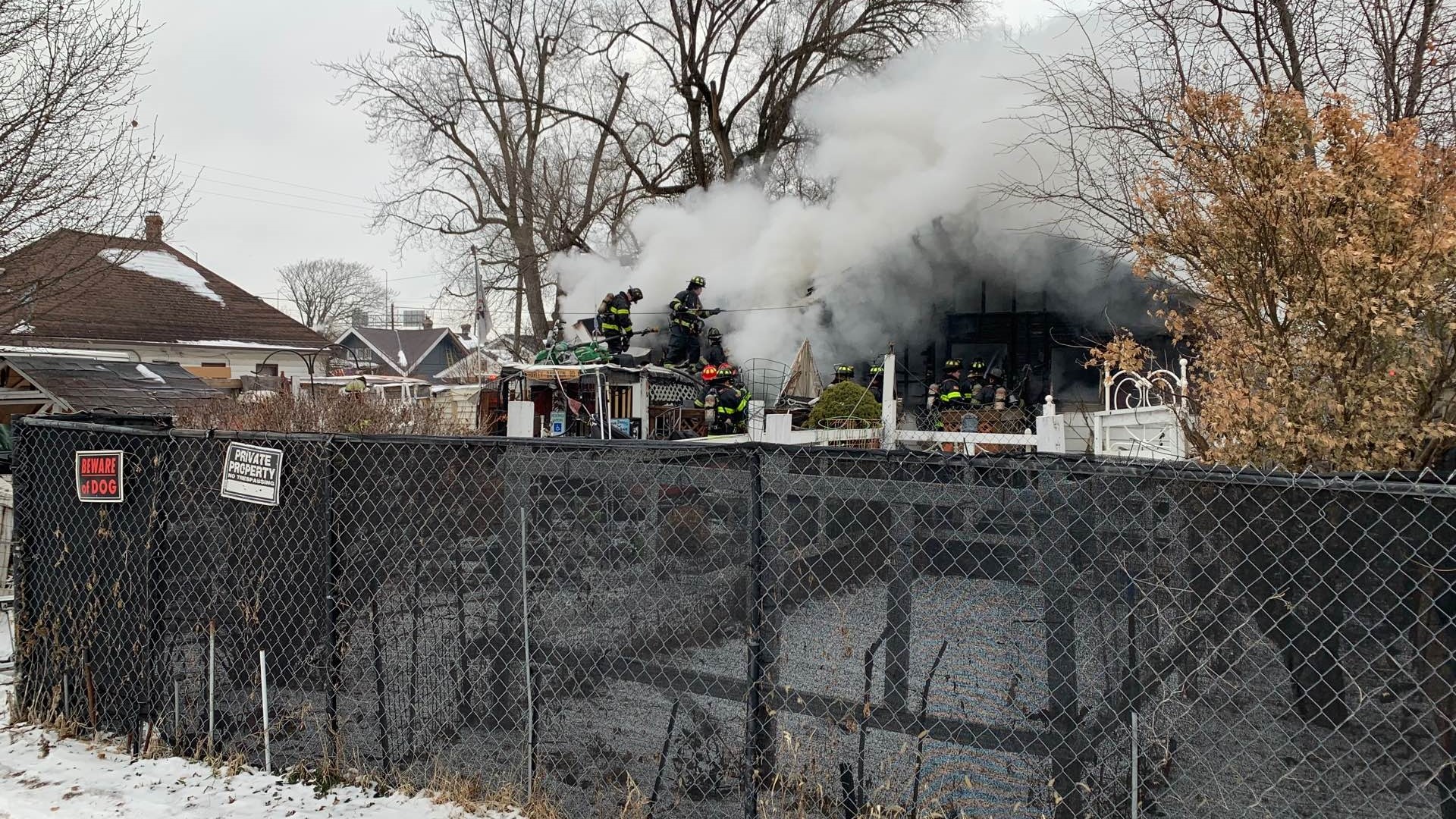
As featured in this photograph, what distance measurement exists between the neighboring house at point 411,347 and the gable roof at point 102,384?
119 feet

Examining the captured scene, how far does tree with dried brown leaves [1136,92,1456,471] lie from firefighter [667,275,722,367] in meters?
12.9

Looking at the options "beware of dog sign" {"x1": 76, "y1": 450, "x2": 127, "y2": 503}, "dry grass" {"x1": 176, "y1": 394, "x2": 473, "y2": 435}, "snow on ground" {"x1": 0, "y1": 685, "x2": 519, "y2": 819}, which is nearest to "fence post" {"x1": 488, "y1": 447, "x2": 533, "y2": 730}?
"snow on ground" {"x1": 0, "y1": 685, "x2": 519, "y2": 819}

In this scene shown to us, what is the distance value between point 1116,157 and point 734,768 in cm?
611

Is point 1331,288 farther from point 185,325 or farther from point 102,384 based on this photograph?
point 185,325

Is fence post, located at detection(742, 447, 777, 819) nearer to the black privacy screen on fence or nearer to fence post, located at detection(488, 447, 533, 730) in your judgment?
the black privacy screen on fence

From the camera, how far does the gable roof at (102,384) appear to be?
29.8ft

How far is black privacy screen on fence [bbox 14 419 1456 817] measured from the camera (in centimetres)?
241

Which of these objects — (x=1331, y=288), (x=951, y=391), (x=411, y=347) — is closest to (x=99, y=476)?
(x=1331, y=288)

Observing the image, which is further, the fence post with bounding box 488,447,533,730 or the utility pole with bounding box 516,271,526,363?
the utility pole with bounding box 516,271,526,363

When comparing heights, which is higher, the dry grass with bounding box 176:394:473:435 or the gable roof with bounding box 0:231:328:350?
the gable roof with bounding box 0:231:328:350

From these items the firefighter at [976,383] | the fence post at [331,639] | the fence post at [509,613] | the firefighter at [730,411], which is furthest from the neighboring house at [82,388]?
the firefighter at [976,383]

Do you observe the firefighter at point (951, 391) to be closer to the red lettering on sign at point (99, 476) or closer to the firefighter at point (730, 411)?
the firefighter at point (730, 411)

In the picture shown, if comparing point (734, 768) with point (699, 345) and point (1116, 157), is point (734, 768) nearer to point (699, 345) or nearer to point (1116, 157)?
point (1116, 157)

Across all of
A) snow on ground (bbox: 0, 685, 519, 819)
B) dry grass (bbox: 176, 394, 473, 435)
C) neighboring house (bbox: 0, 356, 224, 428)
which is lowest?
snow on ground (bbox: 0, 685, 519, 819)
